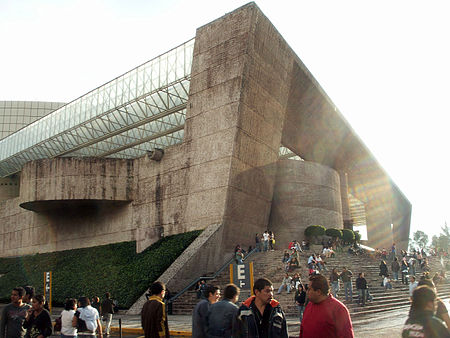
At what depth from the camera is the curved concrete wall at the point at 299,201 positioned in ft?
107

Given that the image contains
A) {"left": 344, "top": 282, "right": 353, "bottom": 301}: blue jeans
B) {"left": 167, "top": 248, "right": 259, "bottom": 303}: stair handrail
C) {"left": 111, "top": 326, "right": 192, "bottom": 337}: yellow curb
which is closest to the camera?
{"left": 111, "top": 326, "right": 192, "bottom": 337}: yellow curb

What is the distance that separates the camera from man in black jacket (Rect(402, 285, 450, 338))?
4.26 meters

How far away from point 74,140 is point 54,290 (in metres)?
17.4

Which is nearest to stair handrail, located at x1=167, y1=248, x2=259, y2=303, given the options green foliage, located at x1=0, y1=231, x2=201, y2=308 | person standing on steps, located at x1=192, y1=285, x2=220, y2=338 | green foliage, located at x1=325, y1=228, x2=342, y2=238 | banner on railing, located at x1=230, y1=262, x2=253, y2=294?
green foliage, located at x1=0, y1=231, x2=201, y2=308

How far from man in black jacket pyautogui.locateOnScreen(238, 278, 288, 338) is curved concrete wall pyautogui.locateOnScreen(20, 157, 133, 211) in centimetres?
2603

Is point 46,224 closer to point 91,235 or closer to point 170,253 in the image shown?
point 91,235

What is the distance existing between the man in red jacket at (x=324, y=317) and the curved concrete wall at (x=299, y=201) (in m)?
27.9

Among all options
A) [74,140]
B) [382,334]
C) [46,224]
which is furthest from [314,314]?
[74,140]

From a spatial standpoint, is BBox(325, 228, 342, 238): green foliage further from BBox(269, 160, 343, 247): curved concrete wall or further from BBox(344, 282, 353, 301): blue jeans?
BBox(344, 282, 353, 301): blue jeans

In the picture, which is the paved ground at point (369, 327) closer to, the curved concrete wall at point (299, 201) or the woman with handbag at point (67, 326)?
the woman with handbag at point (67, 326)

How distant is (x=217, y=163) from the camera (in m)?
26.1

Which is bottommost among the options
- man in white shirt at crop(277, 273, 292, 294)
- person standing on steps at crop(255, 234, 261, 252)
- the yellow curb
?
the yellow curb

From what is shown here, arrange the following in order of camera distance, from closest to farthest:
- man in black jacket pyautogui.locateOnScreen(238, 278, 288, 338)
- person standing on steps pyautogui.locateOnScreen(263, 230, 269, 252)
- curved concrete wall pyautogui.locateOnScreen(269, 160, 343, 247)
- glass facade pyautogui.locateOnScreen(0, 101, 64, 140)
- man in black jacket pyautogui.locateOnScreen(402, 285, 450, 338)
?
man in black jacket pyautogui.locateOnScreen(402, 285, 450, 338) → man in black jacket pyautogui.locateOnScreen(238, 278, 288, 338) → person standing on steps pyautogui.locateOnScreen(263, 230, 269, 252) → curved concrete wall pyautogui.locateOnScreen(269, 160, 343, 247) → glass facade pyautogui.locateOnScreen(0, 101, 64, 140)

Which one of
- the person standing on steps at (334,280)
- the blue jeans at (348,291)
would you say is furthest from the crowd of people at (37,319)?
Result: the blue jeans at (348,291)
